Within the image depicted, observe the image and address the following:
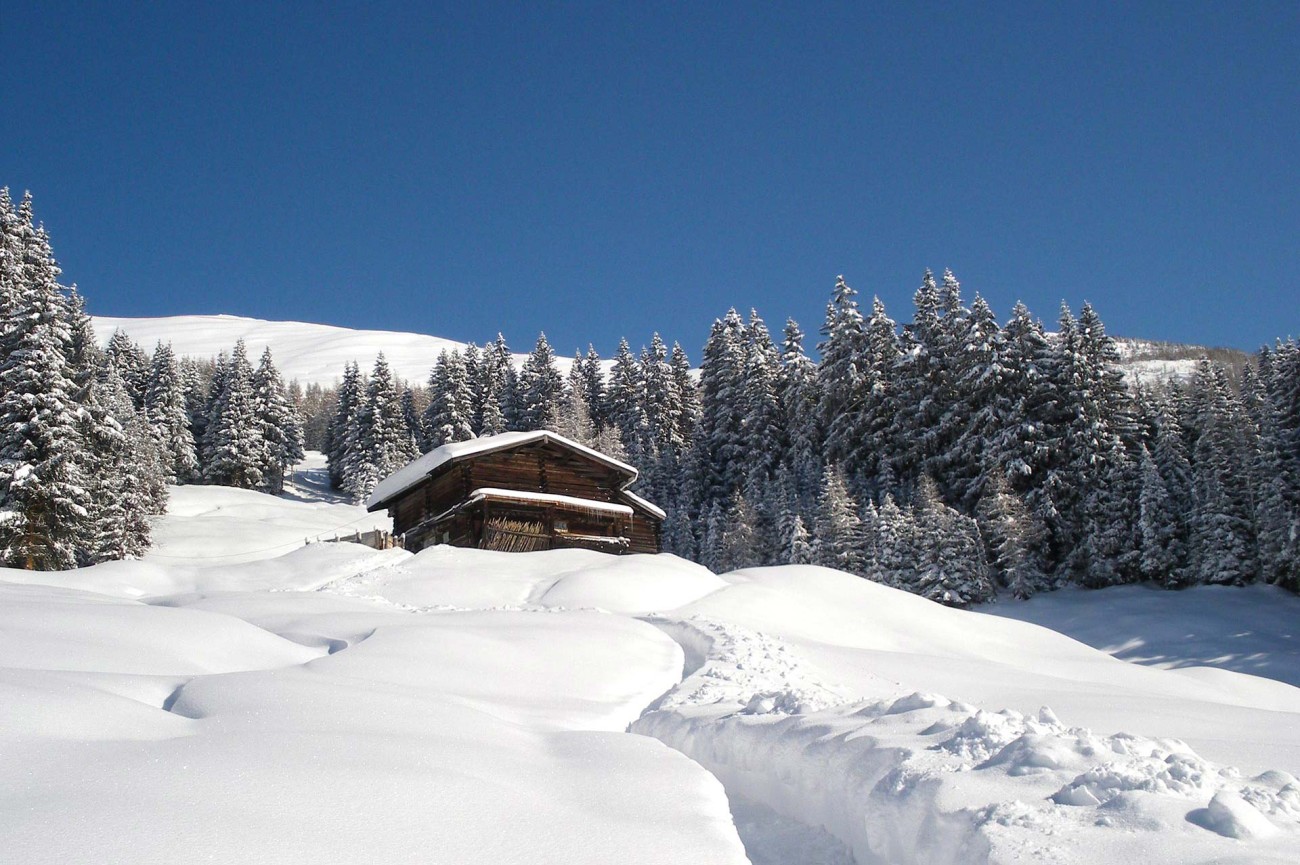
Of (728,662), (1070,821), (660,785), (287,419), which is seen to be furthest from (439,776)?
(287,419)

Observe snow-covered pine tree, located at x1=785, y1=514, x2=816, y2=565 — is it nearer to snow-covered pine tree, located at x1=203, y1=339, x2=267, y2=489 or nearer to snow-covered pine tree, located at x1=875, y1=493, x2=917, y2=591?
snow-covered pine tree, located at x1=875, y1=493, x2=917, y2=591

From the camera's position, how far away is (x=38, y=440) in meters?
25.1

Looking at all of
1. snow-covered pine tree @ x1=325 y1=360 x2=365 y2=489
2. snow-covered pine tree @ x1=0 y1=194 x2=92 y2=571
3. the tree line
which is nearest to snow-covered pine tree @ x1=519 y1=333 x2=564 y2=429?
snow-covered pine tree @ x1=325 y1=360 x2=365 y2=489

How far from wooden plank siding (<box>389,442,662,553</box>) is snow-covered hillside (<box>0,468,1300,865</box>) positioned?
14.7 meters

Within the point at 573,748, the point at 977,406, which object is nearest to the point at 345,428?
the point at 977,406

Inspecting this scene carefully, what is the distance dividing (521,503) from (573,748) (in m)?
23.1

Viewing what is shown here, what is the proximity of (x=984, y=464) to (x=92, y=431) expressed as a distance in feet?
123

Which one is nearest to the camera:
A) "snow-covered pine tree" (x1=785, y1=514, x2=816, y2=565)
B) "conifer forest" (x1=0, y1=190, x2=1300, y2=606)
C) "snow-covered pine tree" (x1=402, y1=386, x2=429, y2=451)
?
"conifer forest" (x1=0, y1=190, x2=1300, y2=606)

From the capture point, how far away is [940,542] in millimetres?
37094

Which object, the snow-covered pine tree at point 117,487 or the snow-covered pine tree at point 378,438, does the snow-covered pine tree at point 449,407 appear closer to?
the snow-covered pine tree at point 378,438

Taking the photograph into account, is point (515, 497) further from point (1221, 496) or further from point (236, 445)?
point (236, 445)

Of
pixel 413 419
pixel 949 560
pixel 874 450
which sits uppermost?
pixel 413 419

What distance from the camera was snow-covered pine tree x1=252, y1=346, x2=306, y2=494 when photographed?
222 ft

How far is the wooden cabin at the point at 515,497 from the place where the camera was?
28.9 meters
